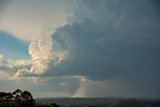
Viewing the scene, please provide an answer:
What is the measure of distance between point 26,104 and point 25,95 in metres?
4.70

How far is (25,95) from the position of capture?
449 ft

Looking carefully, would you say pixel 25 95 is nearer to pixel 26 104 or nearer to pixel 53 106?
pixel 26 104

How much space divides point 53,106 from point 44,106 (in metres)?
4.86

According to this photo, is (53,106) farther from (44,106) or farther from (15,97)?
(15,97)

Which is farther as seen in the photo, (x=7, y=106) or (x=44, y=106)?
(x=44, y=106)

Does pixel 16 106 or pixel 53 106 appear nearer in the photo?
pixel 16 106

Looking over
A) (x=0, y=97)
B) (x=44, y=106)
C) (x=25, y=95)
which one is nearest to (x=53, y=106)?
(x=44, y=106)

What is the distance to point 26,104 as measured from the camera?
134000mm

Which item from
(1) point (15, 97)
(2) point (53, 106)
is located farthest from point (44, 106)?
(1) point (15, 97)

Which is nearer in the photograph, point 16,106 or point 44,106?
point 16,106

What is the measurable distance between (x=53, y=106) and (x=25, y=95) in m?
15.7

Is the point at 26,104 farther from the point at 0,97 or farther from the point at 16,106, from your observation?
the point at 0,97

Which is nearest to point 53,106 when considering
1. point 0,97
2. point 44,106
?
point 44,106

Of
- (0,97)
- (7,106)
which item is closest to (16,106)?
(7,106)
